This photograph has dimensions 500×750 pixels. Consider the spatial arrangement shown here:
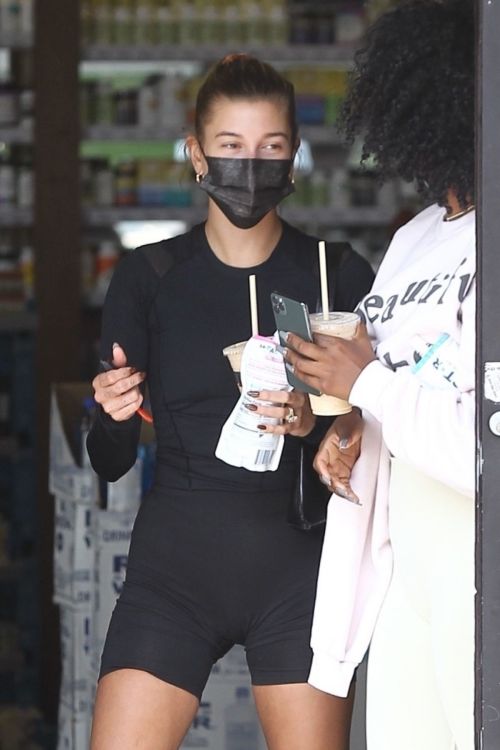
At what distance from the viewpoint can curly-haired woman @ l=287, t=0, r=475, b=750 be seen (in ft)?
6.81

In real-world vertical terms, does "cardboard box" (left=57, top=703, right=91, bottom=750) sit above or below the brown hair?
below

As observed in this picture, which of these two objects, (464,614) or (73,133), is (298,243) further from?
(73,133)

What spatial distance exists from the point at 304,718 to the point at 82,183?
168 inches

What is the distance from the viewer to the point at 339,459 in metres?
2.35

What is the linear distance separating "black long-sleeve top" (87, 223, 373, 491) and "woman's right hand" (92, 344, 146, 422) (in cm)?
9

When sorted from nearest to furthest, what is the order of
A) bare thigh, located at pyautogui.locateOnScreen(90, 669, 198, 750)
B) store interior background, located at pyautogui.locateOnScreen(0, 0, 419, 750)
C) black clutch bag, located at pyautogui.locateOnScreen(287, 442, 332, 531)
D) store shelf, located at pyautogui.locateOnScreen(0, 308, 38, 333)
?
bare thigh, located at pyautogui.locateOnScreen(90, 669, 198, 750), black clutch bag, located at pyautogui.locateOnScreen(287, 442, 332, 531), store interior background, located at pyautogui.locateOnScreen(0, 0, 419, 750), store shelf, located at pyautogui.locateOnScreen(0, 308, 38, 333)

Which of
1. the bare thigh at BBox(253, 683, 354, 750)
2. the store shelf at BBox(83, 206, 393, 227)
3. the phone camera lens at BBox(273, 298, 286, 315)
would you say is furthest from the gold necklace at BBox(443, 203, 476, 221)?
the store shelf at BBox(83, 206, 393, 227)

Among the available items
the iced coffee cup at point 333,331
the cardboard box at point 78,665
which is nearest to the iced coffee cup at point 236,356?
the iced coffee cup at point 333,331

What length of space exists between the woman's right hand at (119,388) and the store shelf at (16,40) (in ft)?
Result: 13.0

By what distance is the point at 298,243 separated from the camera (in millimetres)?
2729

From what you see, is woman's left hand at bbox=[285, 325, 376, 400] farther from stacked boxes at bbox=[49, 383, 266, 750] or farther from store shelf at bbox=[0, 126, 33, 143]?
store shelf at bbox=[0, 126, 33, 143]

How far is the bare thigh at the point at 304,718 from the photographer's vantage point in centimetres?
245

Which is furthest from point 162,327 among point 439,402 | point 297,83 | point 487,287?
point 297,83

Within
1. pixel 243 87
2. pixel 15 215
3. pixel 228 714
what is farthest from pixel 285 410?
pixel 15 215
